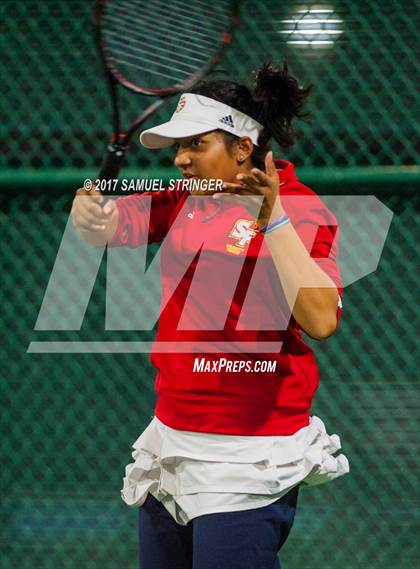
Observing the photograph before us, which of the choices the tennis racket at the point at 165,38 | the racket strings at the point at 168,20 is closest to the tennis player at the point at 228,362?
the tennis racket at the point at 165,38

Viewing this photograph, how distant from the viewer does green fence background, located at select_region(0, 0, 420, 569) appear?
2928 mm

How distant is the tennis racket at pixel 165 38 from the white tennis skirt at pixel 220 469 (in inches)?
33.2

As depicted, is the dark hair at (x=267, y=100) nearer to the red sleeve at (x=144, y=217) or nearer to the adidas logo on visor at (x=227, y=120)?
the adidas logo on visor at (x=227, y=120)

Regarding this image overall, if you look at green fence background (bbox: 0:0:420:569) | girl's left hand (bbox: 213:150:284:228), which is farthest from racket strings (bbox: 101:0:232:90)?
girl's left hand (bbox: 213:150:284:228)

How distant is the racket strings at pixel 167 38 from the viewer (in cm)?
249

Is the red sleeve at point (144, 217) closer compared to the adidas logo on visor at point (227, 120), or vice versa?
the adidas logo on visor at point (227, 120)

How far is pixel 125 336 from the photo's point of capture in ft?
9.98

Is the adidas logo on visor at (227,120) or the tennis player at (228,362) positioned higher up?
the adidas logo on visor at (227,120)

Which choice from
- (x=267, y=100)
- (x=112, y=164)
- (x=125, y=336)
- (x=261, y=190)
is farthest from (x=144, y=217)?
(x=125, y=336)

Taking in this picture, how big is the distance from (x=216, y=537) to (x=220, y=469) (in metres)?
0.12

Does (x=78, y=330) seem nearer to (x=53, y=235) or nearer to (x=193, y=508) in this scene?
(x=53, y=235)

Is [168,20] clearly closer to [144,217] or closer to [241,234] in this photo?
[144,217]

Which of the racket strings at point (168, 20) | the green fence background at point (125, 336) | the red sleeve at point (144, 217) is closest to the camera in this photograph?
the red sleeve at point (144, 217)

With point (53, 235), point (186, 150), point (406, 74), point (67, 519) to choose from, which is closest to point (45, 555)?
point (67, 519)
